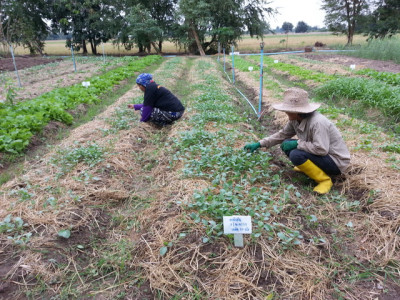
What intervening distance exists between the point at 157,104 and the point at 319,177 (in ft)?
11.8

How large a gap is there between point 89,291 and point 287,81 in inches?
412

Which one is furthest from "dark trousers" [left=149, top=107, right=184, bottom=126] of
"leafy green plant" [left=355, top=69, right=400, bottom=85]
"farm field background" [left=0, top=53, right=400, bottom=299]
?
"leafy green plant" [left=355, top=69, right=400, bottom=85]

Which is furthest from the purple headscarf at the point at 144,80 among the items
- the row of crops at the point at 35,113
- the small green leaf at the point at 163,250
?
the small green leaf at the point at 163,250

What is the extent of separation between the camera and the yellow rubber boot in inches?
125

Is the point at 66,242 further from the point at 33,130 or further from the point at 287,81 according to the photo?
the point at 287,81

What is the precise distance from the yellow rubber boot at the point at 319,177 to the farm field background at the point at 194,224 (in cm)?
10

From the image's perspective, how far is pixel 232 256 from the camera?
230cm

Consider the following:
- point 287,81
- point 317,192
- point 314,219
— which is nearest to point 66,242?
point 314,219

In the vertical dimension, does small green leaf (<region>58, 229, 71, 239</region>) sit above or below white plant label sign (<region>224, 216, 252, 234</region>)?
below

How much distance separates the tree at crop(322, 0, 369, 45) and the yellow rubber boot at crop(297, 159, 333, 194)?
30.6m

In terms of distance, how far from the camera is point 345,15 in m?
29.3

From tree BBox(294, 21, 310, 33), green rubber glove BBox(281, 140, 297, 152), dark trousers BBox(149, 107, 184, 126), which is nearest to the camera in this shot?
green rubber glove BBox(281, 140, 297, 152)

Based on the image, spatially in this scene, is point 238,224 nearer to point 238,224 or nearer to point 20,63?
point 238,224

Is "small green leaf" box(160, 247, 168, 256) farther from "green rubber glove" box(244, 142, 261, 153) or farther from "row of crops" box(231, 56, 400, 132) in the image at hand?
"row of crops" box(231, 56, 400, 132)
